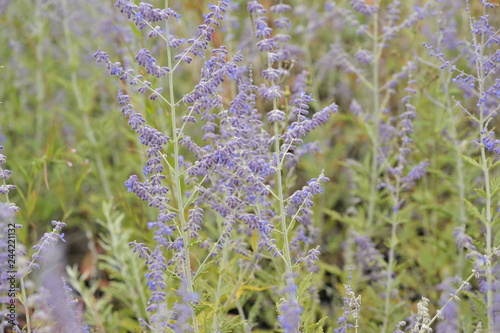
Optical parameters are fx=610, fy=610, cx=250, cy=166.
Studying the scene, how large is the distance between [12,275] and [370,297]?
231 cm

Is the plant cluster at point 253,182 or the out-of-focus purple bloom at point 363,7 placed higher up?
the out-of-focus purple bloom at point 363,7

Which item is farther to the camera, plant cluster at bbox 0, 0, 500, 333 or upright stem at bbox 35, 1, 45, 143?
upright stem at bbox 35, 1, 45, 143

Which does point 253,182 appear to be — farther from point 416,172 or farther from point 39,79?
point 39,79

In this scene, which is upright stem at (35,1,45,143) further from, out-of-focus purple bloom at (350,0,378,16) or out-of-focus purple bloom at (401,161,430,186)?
out-of-focus purple bloom at (401,161,430,186)

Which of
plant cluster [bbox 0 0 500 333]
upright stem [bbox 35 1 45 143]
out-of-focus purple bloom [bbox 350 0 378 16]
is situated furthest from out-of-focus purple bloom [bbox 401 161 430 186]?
upright stem [bbox 35 1 45 143]

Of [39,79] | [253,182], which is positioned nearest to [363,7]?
[253,182]

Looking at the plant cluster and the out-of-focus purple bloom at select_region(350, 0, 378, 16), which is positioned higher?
the out-of-focus purple bloom at select_region(350, 0, 378, 16)

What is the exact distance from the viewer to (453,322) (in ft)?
10.2

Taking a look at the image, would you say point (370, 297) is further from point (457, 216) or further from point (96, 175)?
point (96, 175)

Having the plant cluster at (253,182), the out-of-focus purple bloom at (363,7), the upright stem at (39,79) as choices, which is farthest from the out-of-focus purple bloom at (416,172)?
the upright stem at (39,79)

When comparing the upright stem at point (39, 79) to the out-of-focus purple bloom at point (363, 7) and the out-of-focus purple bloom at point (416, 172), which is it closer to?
the out-of-focus purple bloom at point (363, 7)

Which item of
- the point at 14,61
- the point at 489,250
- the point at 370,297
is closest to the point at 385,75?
the point at 370,297

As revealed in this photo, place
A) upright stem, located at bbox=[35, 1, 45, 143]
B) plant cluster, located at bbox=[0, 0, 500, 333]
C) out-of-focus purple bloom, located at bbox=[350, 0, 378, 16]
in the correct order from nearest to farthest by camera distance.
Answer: plant cluster, located at bbox=[0, 0, 500, 333] → out-of-focus purple bloom, located at bbox=[350, 0, 378, 16] → upright stem, located at bbox=[35, 1, 45, 143]

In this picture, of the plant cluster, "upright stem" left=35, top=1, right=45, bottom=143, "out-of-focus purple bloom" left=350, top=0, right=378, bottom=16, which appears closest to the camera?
the plant cluster
